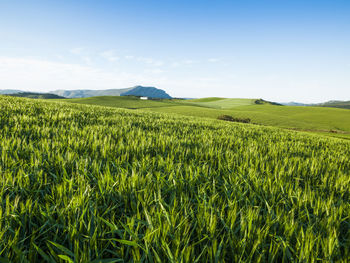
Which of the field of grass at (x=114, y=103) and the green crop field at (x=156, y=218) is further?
the field of grass at (x=114, y=103)

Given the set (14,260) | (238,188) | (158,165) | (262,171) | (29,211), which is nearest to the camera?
(14,260)

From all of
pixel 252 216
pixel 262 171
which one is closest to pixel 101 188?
pixel 252 216

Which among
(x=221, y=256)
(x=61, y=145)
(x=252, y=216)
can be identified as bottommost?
(x=221, y=256)

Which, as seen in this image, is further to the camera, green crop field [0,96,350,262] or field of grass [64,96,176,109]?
field of grass [64,96,176,109]

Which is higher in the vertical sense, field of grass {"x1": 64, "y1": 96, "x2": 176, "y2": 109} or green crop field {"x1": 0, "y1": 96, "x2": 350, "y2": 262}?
field of grass {"x1": 64, "y1": 96, "x2": 176, "y2": 109}

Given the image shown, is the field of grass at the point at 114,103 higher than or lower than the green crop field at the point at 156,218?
higher

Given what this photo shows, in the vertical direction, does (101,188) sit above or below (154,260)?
above

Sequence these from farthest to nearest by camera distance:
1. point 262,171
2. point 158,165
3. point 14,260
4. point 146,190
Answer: point 262,171, point 158,165, point 146,190, point 14,260

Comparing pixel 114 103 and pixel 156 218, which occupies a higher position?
pixel 114 103

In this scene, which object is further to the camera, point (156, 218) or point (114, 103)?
point (114, 103)

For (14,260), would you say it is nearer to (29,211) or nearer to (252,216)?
(29,211)

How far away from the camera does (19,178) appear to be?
5.45 feet

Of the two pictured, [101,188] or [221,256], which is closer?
[221,256]

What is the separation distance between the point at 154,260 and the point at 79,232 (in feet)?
1.75
